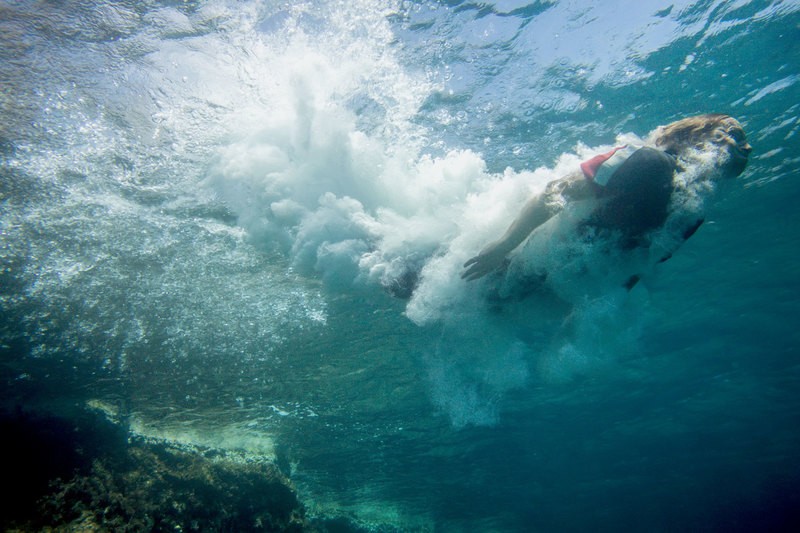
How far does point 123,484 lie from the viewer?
13.1 metres

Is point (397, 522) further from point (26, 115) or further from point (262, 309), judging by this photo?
point (26, 115)

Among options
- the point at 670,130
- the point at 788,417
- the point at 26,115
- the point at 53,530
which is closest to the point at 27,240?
the point at 26,115

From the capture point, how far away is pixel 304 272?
1078 cm

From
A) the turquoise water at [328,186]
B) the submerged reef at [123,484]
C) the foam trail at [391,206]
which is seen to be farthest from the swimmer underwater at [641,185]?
the submerged reef at [123,484]

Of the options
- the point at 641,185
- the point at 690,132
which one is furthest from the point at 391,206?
the point at 690,132

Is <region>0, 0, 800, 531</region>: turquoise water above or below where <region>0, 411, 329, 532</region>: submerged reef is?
above

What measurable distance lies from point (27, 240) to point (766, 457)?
210 feet

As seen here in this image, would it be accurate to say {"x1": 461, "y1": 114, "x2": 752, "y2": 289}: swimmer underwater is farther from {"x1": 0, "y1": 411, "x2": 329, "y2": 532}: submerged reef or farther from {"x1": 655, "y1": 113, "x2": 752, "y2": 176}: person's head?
{"x1": 0, "y1": 411, "x2": 329, "y2": 532}: submerged reef

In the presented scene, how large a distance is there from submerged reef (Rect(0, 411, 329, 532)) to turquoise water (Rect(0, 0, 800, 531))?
1.12 m

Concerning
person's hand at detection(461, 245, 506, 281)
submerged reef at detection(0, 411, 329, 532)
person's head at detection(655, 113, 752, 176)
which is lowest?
submerged reef at detection(0, 411, 329, 532)

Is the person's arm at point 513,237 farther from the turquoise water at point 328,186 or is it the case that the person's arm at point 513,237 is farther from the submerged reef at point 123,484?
the submerged reef at point 123,484

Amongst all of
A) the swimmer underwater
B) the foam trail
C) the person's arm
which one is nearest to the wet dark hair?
the swimmer underwater

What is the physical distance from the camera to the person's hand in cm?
627

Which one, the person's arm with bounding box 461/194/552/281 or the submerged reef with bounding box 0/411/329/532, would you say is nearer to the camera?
the person's arm with bounding box 461/194/552/281
